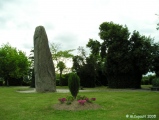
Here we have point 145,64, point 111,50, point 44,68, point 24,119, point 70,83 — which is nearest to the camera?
point 24,119

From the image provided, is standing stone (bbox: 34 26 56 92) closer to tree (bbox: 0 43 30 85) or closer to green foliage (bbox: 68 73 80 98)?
green foliage (bbox: 68 73 80 98)

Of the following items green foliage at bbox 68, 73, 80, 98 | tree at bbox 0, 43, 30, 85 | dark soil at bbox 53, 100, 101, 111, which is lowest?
dark soil at bbox 53, 100, 101, 111

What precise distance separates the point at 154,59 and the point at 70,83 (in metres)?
20.3

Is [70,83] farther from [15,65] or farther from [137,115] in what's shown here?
[15,65]

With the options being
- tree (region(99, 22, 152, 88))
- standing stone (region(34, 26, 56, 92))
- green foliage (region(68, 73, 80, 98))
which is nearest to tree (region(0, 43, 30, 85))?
tree (region(99, 22, 152, 88))

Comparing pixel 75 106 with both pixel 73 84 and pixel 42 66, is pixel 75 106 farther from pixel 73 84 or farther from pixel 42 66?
pixel 42 66

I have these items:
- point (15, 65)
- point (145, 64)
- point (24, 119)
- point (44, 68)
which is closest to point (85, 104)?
point (24, 119)

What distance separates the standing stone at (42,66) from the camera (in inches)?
870

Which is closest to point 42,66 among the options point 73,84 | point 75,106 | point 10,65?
point 73,84

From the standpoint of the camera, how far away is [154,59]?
29.8 m

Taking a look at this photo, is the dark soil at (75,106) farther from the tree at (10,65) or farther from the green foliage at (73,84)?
the tree at (10,65)

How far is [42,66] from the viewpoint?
2219cm

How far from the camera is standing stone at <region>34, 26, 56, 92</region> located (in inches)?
870

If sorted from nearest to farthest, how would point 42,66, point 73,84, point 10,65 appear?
point 73,84 < point 42,66 < point 10,65
